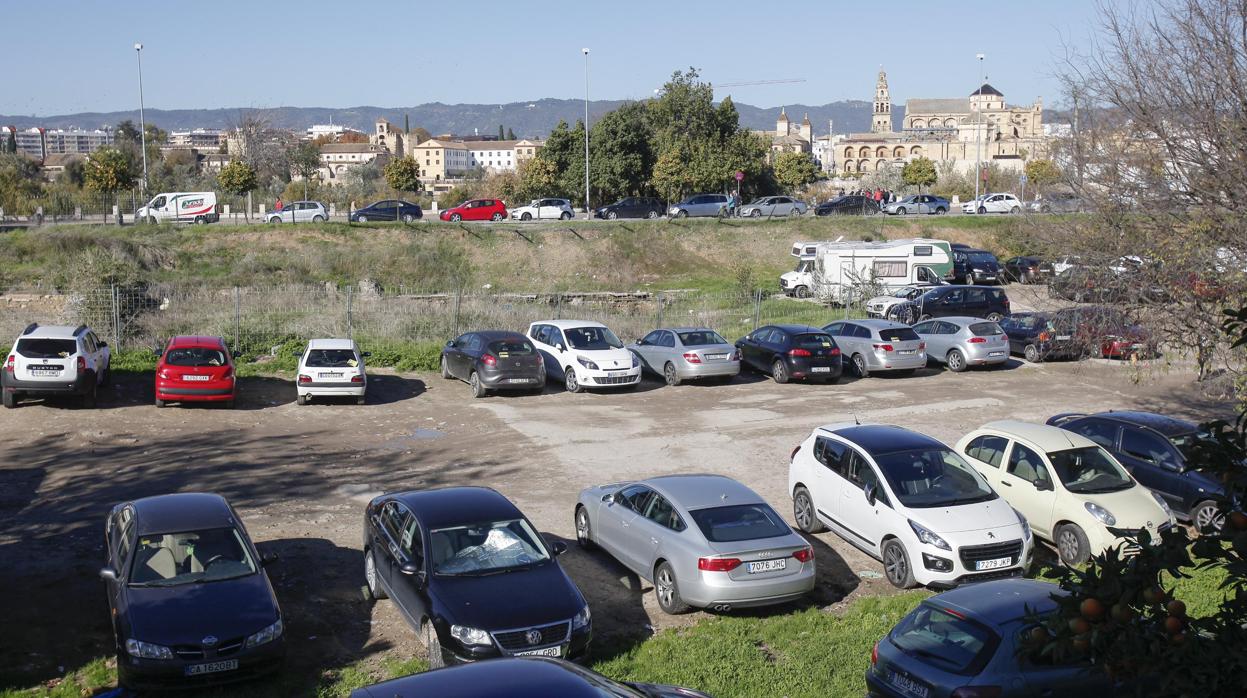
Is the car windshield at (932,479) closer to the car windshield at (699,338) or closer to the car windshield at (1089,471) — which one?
the car windshield at (1089,471)

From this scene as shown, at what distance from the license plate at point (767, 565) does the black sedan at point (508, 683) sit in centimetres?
467

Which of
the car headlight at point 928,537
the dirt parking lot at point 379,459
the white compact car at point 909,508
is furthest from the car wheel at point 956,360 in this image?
the car headlight at point 928,537

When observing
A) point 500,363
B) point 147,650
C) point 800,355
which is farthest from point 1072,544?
point 500,363

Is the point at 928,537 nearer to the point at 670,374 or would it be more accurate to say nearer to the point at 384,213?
the point at 670,374

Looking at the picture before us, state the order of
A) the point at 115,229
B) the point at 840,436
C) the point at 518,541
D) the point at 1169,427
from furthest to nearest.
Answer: the point at 115,229, the point at 1169,427, the point at 840,436, the point at 518,541

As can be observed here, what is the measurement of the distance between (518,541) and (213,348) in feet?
42.2

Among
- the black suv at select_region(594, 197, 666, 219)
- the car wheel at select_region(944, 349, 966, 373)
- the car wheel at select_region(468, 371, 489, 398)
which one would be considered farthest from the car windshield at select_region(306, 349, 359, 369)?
the black suv at select_region(594, 197, 666, 219)

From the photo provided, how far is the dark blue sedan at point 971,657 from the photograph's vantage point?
7492 mm

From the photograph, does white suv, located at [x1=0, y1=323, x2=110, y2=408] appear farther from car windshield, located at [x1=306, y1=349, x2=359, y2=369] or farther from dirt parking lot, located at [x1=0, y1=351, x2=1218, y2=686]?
car windshield, located at [x1=306, y1=349, x2=359, y2=369]

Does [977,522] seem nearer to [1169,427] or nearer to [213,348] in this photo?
[1169,427]

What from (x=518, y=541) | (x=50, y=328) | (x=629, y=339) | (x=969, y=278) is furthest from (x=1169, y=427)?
(x=969, y=278)

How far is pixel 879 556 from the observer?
1220 centimetres

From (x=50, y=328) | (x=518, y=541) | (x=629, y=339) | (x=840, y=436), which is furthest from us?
(x=629, y=339)

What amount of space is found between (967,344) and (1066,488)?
13850mm
